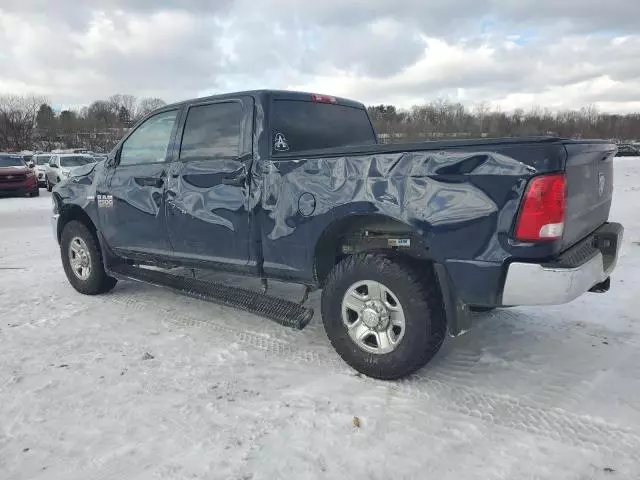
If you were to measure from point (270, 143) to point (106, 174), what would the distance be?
2.16 meters

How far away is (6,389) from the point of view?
11.1ft

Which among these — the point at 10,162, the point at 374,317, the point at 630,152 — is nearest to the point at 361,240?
the point at 374,317

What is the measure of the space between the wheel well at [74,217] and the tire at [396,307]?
3.15m

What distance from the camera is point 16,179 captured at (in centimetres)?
1802

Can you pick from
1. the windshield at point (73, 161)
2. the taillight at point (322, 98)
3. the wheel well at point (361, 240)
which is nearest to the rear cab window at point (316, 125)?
the taillight at point (322, 98)

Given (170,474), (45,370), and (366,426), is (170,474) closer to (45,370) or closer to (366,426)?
(366,426)

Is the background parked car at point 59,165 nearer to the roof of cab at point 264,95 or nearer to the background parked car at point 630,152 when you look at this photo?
the roof of cab at point 264,95

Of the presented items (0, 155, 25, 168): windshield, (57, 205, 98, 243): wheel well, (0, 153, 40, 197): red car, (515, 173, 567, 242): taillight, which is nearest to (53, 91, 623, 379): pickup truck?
(515, 173, 567, 242): taillight

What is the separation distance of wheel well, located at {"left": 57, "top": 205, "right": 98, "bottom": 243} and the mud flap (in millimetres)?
3813

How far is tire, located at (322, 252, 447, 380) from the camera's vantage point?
3256mm

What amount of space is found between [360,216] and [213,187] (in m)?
1.33

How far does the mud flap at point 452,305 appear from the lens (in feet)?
10.5

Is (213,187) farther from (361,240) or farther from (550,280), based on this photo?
(550,280)

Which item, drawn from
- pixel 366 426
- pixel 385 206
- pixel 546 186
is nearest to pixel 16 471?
pixel 366 426
